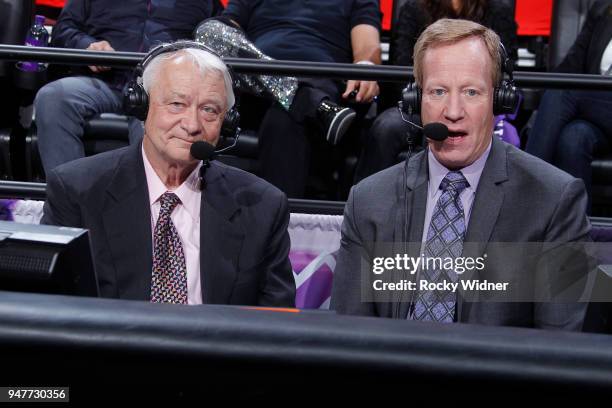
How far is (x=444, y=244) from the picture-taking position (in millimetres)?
1302

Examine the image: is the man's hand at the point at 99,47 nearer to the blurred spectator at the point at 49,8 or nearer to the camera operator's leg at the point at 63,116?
the camera operator's leg at the point at 63,116

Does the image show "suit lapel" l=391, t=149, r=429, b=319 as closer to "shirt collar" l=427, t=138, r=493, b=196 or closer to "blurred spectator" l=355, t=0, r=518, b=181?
"shirt collar" l=427, t=138, r=493, b=196

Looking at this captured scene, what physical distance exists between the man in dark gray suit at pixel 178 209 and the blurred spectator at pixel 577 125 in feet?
3.48

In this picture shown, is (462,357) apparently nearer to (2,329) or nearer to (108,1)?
(2,329)

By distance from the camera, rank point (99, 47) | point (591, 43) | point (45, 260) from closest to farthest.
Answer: point (45, 260), point (591, 43), point (99, 47)

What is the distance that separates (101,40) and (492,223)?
69.5 inches

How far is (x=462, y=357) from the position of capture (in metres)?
0.42

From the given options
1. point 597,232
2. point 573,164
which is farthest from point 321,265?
point 573,164

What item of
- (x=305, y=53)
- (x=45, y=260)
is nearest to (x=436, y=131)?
(x=45, y=260)

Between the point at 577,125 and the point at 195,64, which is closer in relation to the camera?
the point at 195,64

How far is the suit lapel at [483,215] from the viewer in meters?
1.30

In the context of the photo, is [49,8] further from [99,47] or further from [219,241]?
[219,241]

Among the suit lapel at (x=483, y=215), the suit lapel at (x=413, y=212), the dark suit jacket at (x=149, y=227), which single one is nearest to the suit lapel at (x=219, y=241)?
Result: the dark suit jacket at (x=149, y=227)

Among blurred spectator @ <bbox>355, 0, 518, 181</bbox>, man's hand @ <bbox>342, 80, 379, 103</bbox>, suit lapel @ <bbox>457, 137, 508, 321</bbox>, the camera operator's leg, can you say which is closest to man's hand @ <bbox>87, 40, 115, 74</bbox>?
the camera operator's leg
